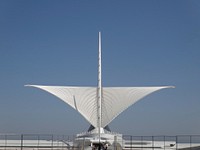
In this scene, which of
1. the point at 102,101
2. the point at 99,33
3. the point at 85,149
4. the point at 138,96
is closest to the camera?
the point at 85,149

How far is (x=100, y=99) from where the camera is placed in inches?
1700

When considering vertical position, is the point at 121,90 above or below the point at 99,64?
below

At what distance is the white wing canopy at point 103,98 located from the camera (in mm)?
41281

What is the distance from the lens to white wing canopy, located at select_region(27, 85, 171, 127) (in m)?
41.3

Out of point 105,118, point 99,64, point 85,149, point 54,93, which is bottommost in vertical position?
point 85,149

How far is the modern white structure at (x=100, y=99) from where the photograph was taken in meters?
41.3

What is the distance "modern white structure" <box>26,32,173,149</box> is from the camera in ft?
135

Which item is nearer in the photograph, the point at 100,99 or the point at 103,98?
the point at 100,99

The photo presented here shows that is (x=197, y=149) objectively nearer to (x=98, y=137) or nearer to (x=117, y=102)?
(x=98, y=137)

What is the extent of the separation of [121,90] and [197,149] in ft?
39.7

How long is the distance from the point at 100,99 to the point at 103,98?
532 mm

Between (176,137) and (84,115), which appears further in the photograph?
(84,115)

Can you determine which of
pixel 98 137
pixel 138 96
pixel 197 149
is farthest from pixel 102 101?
pixel 197 149

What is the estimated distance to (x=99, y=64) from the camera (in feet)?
155
